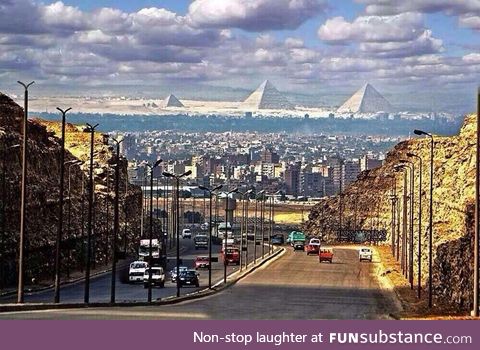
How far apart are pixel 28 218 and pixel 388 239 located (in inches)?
2960

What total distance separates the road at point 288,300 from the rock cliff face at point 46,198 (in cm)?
1360

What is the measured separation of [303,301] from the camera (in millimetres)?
72562

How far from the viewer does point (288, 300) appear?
241ft

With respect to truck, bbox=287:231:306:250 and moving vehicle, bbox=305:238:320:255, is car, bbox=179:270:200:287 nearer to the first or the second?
moving vehicle, bbox=305:238:320:255

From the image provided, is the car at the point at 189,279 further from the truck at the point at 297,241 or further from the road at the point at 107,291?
the truck at the point at 297,241

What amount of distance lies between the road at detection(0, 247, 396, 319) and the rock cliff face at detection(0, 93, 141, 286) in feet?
44.6

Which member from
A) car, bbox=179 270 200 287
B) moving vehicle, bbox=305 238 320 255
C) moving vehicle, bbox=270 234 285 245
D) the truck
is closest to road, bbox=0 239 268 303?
car, bbox=179 270 200 287

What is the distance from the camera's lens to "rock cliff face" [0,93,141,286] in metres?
93.8

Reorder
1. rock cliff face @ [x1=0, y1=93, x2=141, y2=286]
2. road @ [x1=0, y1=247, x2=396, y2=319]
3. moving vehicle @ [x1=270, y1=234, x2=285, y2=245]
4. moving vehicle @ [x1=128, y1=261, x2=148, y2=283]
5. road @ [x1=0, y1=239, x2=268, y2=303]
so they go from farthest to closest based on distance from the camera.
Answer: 1. moving vehicle @ [x1=270, y1=234, x2=285, y2=245]
2. rock cliff face @ [x1=0, y1=93, x2=141, y2=286]
3. moving vehicle @ [x1=128, y1=261, x2=148, y2=283]
4. road @ [x1=0, y1=239, x2=268, y2=303]
5. road @ [x1=0, y1=247, x2=396, y2=319]

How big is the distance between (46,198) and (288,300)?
147 ft

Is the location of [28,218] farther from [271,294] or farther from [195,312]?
[195,312]

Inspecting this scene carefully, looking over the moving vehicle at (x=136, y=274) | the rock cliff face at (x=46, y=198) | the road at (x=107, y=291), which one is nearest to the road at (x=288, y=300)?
the road at (x=107, y=291)

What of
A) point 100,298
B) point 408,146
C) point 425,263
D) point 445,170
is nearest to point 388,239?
point 408,146

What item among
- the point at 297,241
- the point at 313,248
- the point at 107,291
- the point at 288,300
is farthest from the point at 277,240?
the point at 288,300
